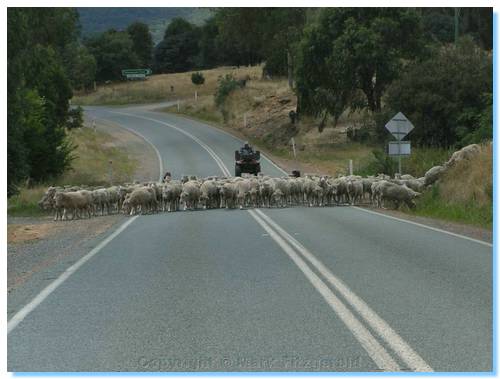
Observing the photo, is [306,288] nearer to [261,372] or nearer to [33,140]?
[261,372]

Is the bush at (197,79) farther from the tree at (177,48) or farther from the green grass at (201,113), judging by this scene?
the tree at (177,48)

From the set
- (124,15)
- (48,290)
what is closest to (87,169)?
(124,15)

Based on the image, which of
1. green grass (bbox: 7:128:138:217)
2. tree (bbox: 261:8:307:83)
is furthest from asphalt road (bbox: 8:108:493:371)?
tree (bbox: 261:8:307:83)

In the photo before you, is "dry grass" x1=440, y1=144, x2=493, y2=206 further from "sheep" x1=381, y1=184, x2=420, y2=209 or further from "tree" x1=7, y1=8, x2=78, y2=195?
"tree" x1=7, y1=8, x2=78, y2=195

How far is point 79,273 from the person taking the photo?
12.2 metres

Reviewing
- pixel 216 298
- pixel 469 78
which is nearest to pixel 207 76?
pixel 469 78

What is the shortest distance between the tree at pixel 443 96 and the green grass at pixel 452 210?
18.1 metres

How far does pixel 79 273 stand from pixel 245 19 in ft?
219

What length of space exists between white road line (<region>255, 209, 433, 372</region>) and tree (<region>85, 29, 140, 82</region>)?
259 ft

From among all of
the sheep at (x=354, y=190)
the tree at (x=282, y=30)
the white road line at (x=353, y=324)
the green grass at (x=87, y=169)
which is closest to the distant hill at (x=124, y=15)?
the white road line at (x=353, y=324)

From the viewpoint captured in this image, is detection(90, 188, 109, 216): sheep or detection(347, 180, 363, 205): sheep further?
detection(347, 180, 363, 205): sheep

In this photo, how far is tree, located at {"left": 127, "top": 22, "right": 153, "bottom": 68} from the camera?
108375 mm

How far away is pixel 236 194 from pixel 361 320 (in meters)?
19.0

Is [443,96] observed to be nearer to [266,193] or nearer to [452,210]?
[266,193]
